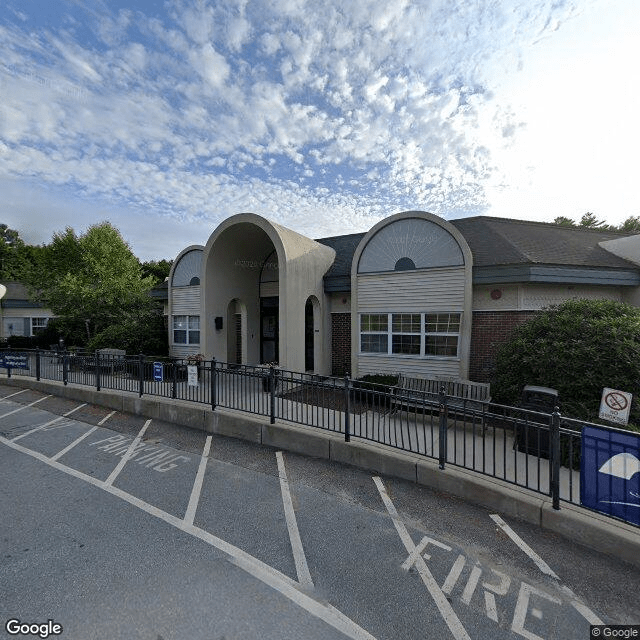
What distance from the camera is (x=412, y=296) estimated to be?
11359mm

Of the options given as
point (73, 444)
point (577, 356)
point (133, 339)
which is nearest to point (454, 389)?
point (577, 356)

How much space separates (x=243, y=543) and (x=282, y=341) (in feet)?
Answer: 24.7

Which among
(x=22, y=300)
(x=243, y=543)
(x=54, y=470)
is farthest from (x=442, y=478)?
(x=22, y=300)

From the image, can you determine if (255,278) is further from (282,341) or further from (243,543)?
(243,543)

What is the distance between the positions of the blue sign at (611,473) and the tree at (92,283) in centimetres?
1804

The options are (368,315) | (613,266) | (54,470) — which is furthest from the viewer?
(368,315)

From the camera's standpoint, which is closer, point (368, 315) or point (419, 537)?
point (419, 537)

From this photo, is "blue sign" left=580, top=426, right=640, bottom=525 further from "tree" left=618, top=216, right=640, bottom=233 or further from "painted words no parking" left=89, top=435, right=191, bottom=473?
"tree" left=618, top=216, right=640, bottom=233

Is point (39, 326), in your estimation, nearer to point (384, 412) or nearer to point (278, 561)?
point (384, 412)

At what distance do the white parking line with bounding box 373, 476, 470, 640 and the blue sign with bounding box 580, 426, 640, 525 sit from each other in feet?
7.32

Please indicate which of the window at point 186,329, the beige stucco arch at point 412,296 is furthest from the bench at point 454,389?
the window at point 186,329

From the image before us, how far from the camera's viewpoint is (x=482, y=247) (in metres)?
11.6

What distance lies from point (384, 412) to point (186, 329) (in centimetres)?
1237

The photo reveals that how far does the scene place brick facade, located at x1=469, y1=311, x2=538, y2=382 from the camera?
995cm
